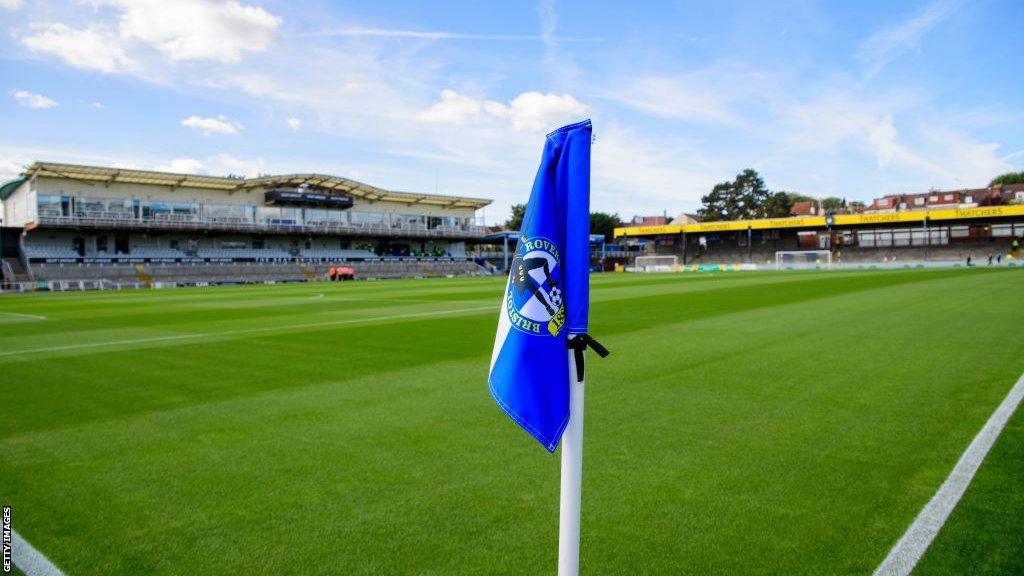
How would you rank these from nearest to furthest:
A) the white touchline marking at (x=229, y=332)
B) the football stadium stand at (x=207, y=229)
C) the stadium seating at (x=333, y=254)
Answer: the white touchline marking at (x=229, y=332)
the football stadium stand at (x=207, y=229)
the stadium seating at (x=333, y=254)

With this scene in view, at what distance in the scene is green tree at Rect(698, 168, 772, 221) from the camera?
110812mm

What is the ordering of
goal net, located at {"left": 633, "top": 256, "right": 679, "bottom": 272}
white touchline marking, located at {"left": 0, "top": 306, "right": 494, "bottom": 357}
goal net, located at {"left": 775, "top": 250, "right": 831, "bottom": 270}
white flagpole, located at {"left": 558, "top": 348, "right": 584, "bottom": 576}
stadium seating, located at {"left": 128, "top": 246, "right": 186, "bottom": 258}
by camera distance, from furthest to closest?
goal net, located at {"left": 633, "top": 256, "right": 679, "bottom": 272} → goal net, located at {"left": 775, "top": 250, "right": 831, "bottom": 270} → stadium seating, located at {"left": 128, "top": 246, "right": 186, "bottom": 258} → white touchline marking, located at {"left": 0, "top": 306, "right": 494, "bottom": 357} → white flagpole, located at {"left": 558, "top": 348, "right": 584, "bottom": 576}

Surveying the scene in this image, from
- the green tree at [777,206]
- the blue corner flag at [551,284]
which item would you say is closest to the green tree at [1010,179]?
the green tree at [777,206]

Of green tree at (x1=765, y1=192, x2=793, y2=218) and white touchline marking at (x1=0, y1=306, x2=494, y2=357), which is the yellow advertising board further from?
white touchline marking at (x1=0, y1=306, x2=494, y2=357)

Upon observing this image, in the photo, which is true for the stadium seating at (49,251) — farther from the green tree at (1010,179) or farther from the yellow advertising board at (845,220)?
the green tree at (1010,179)

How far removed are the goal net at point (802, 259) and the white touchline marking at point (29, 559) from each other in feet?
233

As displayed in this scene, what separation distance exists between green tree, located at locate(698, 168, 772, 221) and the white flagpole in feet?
381

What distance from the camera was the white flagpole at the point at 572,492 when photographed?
2.41 metres

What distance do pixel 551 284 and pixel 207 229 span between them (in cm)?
6740

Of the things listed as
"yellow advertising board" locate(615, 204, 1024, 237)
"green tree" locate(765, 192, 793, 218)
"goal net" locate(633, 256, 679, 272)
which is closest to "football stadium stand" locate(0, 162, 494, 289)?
"goal net" locate(633, 256, 679, 272)

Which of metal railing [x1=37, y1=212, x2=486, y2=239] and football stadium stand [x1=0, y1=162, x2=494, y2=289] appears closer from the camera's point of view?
football stadium stand [x1=0, y1=162, x2=494, y2=289]

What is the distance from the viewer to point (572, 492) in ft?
7.91

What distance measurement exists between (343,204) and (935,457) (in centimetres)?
7198

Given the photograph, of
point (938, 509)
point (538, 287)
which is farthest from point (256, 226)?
point (538, 287)
